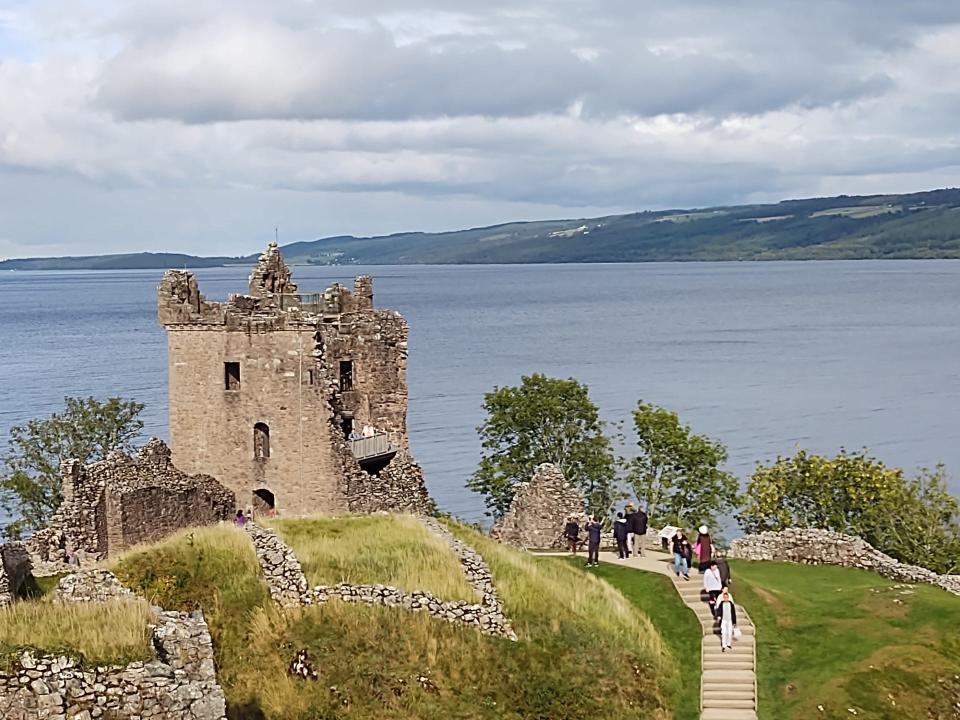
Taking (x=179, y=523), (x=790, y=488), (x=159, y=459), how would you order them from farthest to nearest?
(x=790, y=488), (x=159, y=459), (x=179, y=523)

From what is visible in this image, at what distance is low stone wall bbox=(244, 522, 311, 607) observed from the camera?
25.1m

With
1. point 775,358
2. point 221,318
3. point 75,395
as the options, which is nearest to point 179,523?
point 221,318

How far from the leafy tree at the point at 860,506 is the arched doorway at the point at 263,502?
68.9 ft

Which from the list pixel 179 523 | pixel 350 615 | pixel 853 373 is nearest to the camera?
pixel 350 615

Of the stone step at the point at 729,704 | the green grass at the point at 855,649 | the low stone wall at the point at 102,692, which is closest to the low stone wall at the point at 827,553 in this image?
the green grass at the point at 855,649

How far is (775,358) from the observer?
144 m

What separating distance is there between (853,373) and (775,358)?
14.8m

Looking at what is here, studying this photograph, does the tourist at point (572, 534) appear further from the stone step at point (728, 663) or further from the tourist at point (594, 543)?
the stone step at point (728, 663)

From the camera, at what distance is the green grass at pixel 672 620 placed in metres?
26.0

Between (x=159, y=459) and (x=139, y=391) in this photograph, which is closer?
(x=159, y=459)

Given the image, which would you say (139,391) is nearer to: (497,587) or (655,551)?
(655,551)

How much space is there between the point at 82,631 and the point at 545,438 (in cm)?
4397

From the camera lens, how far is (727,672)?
27.2m

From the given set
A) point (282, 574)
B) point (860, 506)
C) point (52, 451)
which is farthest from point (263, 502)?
point (860, 506)
